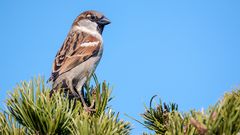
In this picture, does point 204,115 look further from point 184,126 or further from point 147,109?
point 147,109

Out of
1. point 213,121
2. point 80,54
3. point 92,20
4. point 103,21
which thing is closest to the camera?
point 213,121

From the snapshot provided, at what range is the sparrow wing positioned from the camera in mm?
4940

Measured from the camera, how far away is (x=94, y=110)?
2.42m

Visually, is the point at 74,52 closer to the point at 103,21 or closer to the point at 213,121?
the point at 103,21

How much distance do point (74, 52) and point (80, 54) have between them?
0.09 m

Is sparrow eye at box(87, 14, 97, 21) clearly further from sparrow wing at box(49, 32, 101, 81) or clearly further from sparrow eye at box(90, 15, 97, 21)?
sparrow wing at box(49, 32, 101, 81)

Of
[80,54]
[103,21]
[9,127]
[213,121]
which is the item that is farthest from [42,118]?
[103,21]

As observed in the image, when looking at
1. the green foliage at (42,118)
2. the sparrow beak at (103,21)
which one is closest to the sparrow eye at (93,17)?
the sparrow beak at (103,21)

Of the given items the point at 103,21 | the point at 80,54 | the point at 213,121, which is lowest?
the point at 213,121

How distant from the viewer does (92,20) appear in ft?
19.4

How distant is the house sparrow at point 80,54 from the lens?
485 cm

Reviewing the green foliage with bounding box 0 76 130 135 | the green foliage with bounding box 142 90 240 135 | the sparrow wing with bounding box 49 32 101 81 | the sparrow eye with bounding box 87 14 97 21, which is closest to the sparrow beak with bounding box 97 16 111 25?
the sparrow eye with bounding box 87 14 97 21

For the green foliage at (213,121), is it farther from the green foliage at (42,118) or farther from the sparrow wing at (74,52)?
the sparrow wing at (74,52)

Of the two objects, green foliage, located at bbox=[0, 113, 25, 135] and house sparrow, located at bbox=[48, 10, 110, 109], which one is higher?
house sparrow, located at bbox=[48, 10, 110, 109]
